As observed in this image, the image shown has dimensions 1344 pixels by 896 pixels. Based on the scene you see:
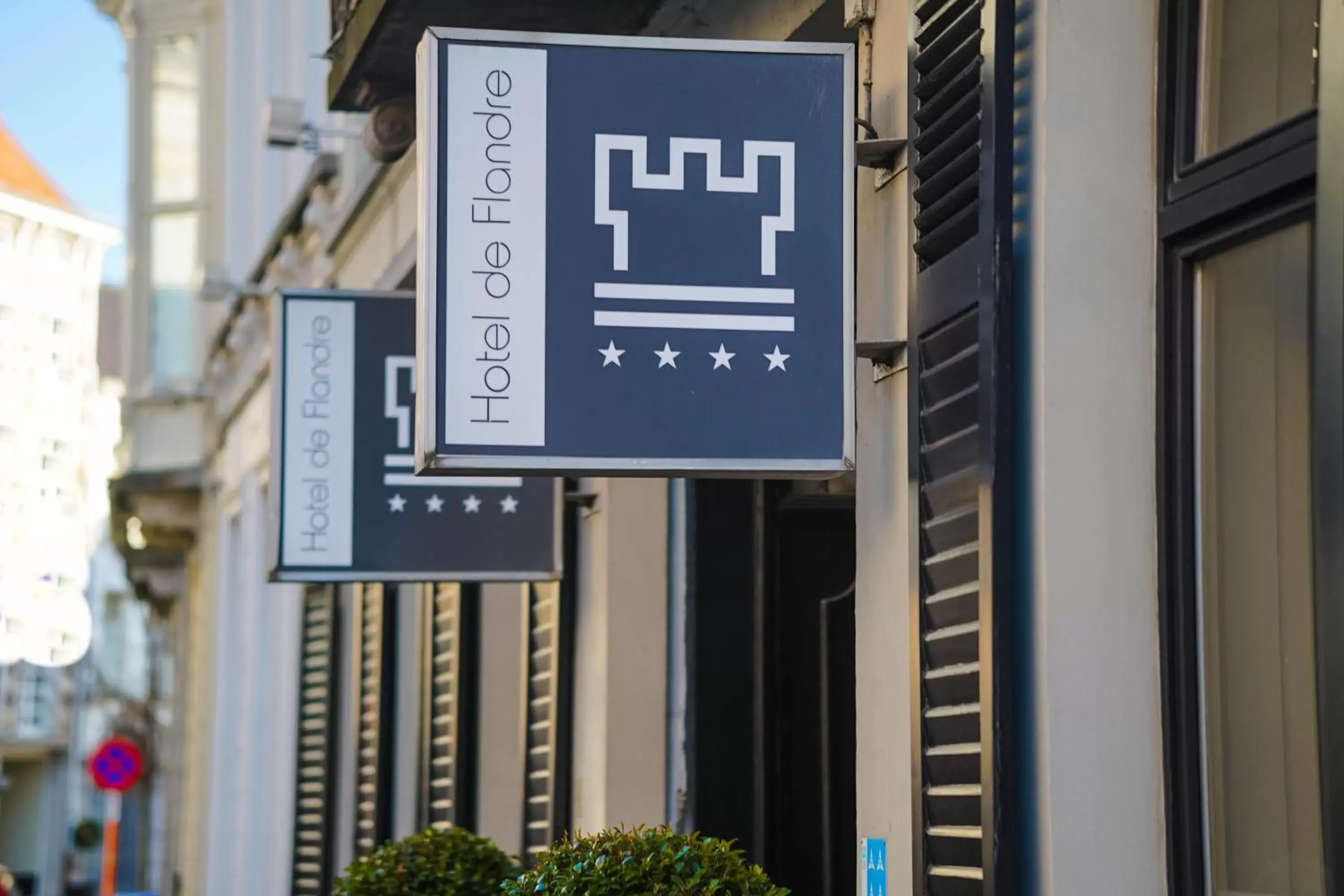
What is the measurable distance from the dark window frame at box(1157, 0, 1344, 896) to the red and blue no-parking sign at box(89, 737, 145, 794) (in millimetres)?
15863

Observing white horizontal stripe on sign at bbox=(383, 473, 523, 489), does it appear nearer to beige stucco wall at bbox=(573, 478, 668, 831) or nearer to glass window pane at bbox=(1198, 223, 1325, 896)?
beige stucco wall at bbox=(573, 478, 668, 831)

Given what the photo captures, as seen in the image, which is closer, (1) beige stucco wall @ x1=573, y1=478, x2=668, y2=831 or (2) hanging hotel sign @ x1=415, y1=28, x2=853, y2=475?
(2) hanging hotel sign @ x1=415, y1=28, x2=853, y2=475

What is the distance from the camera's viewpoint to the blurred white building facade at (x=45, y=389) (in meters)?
16.7

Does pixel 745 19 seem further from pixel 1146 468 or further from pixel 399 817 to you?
pixel 399 817

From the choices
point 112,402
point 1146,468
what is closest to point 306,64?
point 112,402

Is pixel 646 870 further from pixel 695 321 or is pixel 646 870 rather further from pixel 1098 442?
pixel 1098 442

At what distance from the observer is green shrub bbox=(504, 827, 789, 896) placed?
5551mm

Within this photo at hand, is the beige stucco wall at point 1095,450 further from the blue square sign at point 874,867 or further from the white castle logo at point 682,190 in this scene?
the blue square sign at point 874,867

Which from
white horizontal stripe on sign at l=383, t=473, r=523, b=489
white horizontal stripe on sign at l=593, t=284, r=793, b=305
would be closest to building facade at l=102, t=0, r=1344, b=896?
white horizontal stripe on sign at l=593, t=284, r=793, b=305

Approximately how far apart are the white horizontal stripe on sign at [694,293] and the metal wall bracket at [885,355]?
0.93 ft

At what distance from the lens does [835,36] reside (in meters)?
7.27

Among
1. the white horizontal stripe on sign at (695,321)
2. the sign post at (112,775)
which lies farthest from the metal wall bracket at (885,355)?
the sign post at (112,775)

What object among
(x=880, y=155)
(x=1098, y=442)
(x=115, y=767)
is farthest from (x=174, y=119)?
(x=1098, y=442)

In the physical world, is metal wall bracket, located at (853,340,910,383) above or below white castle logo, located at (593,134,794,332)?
below
